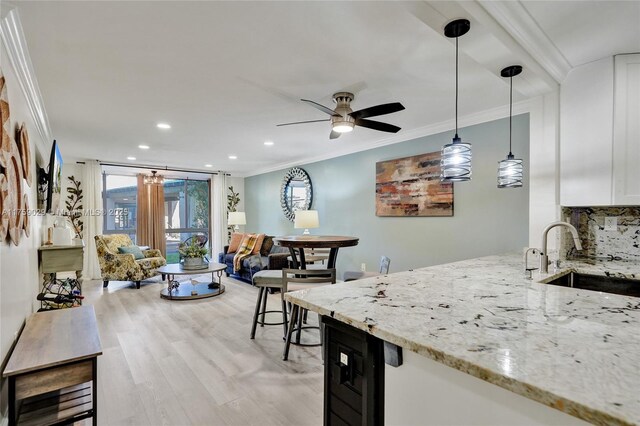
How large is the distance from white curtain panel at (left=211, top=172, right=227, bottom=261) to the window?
5.65 feet

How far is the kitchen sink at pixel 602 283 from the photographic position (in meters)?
1.92

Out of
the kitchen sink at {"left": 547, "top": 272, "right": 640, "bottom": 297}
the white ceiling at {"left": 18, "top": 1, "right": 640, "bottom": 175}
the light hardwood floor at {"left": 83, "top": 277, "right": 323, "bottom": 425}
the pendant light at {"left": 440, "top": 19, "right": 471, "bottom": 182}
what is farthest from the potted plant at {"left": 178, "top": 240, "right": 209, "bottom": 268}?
the kitchen sink at {"left": 547, "top": 272, "right": 640, "bottom": 297}

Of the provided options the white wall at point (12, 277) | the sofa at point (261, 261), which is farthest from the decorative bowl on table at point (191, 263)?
the white wall at point (12, 277)

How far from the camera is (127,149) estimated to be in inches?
205

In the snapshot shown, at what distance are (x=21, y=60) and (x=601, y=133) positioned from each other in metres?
4.06

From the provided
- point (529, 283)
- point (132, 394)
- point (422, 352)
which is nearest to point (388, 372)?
point (422, 352)

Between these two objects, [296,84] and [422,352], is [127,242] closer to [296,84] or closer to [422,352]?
[296,84]

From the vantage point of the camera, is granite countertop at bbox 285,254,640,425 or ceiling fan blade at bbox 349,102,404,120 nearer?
granite countertop at bbox 285,254,640,425

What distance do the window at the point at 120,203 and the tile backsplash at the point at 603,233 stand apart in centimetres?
785

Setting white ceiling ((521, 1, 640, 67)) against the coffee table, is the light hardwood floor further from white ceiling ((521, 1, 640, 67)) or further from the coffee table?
white ceiling ((521, 1, 640, 67))

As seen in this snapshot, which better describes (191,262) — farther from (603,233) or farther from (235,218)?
(603,233)

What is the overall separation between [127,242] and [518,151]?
260 inches

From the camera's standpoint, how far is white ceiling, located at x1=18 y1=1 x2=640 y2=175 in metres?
1.72

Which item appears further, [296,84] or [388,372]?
[296,84]
